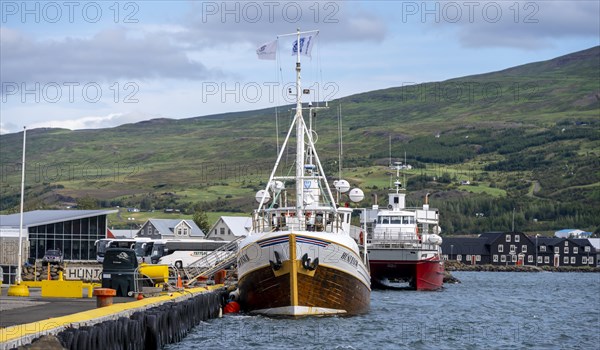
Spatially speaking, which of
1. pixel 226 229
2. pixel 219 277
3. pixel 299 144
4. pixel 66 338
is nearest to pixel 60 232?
pixel 219 277

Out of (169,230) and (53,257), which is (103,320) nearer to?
(53,257)

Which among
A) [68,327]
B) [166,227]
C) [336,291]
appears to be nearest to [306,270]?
[336,291]

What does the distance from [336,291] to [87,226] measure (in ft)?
122

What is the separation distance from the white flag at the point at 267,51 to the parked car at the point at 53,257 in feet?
85.6

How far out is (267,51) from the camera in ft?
148

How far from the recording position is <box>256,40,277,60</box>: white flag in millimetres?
44875

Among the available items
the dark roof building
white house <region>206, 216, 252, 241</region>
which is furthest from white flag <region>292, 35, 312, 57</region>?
white house <region>206, 216, 252, 241</region>

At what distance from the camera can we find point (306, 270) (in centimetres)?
4134

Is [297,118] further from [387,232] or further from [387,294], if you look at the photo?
[387,232]

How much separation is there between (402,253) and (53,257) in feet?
79.5

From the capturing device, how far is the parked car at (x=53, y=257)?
66188mm

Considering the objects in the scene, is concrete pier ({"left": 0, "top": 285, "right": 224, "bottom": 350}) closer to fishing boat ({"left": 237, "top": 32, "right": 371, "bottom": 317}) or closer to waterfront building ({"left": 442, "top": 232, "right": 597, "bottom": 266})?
fishing boat ({"left": 237, "top": 32, "right": 371, "bottom": 317})

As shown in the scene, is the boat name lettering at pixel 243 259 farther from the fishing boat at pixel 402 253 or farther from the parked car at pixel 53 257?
the fishing boat at pixel 402 253

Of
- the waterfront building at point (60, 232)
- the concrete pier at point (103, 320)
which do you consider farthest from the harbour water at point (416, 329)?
the waterfront building at point (60, 232)
